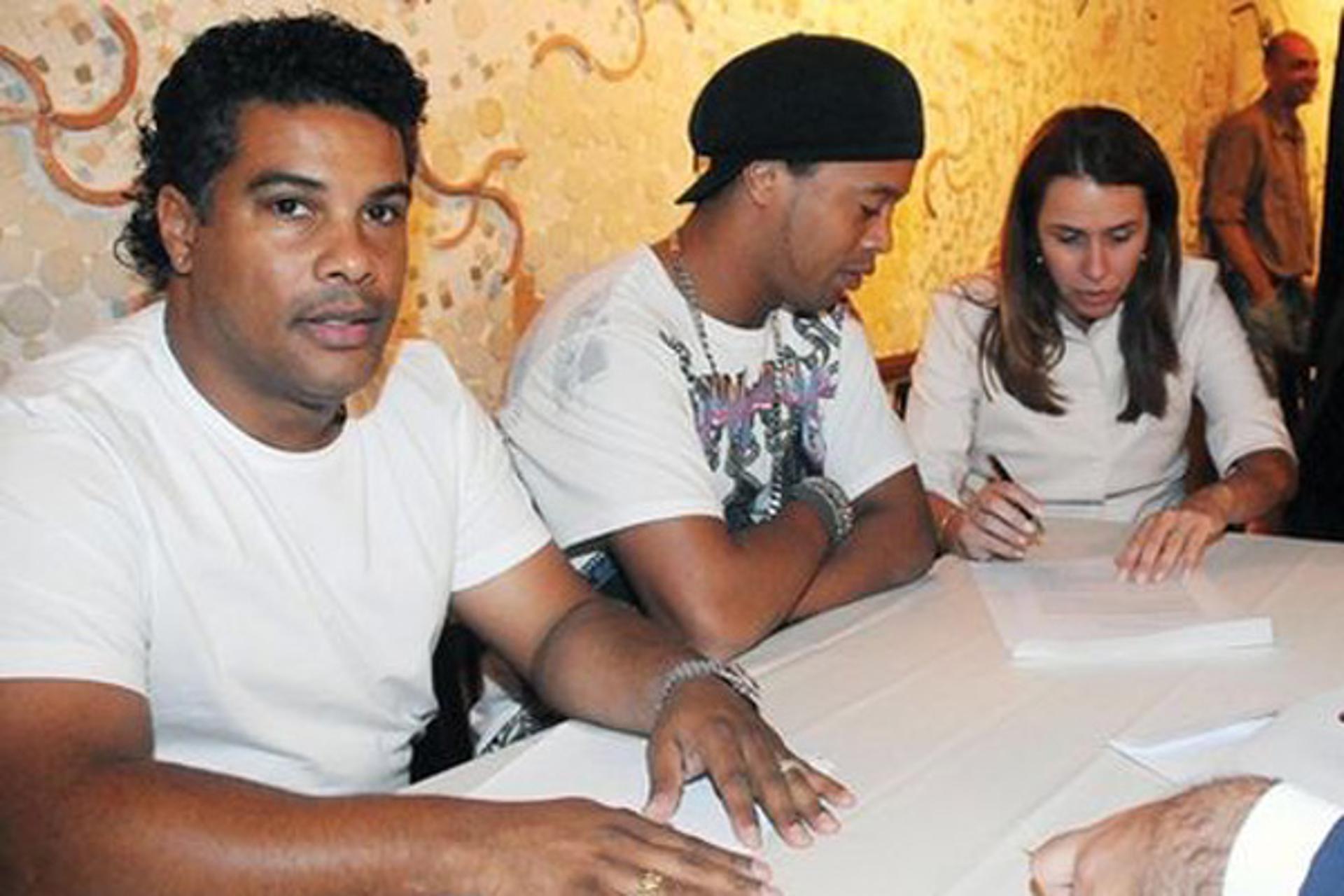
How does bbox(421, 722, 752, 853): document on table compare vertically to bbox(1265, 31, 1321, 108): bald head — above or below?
below

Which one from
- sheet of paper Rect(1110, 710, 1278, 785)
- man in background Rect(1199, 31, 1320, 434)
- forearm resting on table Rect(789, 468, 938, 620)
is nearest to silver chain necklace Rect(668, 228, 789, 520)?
forearm resting on table Rect(789, 468, 938, 620)

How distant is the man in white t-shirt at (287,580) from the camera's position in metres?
0.91

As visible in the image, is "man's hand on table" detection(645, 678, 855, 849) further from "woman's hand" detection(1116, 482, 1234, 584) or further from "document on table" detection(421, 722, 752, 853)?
"woman's hand" detection(1116, 482, 1234, 584)

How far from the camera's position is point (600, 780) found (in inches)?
44.2

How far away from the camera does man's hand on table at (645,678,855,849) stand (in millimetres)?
1020

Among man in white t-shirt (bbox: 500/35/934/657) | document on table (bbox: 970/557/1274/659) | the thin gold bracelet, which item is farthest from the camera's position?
the thin gold bracelet

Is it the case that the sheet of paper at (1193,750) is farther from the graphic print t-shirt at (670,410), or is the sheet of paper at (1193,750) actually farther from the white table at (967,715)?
the graphic print t-shirt at (670,410)

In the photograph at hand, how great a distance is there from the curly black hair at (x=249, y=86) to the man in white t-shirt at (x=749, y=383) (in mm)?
425

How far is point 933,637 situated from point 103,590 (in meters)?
0.86

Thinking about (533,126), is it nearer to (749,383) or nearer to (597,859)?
(749,383)

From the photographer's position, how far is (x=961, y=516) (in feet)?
6.07

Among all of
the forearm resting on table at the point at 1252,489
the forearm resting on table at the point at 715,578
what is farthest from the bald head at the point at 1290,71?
the forearm resting on table at the point at 715,578

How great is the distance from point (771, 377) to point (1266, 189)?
3.26 metres

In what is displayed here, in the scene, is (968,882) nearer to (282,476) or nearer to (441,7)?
(282,476)
